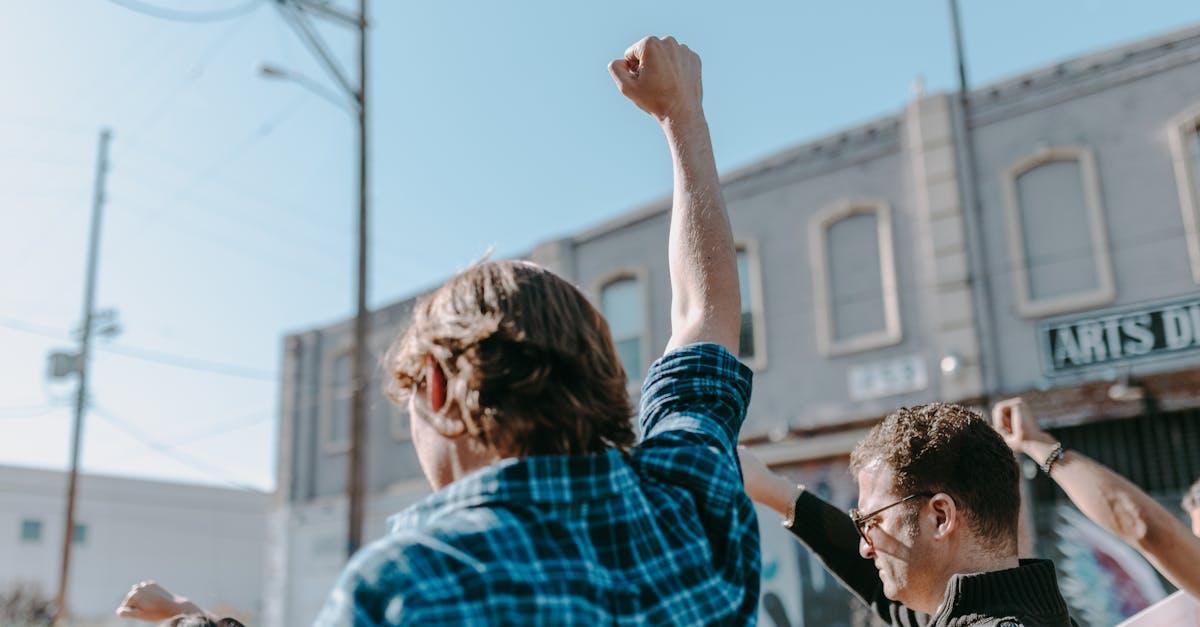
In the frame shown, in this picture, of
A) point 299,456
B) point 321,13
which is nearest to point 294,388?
point 299,456

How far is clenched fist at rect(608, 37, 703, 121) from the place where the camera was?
2115 mm

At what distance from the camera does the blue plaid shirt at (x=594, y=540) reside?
1.34 metres

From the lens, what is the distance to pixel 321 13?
16.0 metres

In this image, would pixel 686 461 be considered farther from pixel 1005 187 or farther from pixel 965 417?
pixel 1005 187

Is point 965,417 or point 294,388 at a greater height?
point 294,388

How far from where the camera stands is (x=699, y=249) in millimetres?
2016

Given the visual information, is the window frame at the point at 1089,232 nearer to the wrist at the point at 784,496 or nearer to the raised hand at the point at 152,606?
the wrist at the point at 784,496

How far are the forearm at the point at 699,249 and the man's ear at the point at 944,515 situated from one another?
97 cm

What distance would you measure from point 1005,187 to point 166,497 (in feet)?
124

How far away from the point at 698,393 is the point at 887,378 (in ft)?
44.9

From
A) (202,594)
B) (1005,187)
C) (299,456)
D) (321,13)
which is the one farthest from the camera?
(202,594)

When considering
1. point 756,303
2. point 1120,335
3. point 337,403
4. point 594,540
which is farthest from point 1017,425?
point 337,403

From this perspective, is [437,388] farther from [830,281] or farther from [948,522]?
[830,281]

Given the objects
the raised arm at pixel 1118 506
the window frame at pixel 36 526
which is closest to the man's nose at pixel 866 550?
the raised arm at pixel 1118 506
